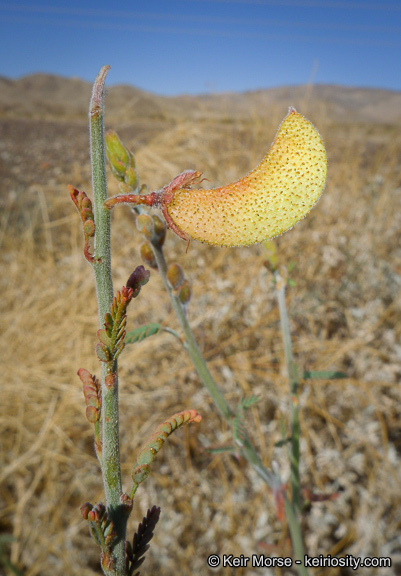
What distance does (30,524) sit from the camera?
4.33 ft

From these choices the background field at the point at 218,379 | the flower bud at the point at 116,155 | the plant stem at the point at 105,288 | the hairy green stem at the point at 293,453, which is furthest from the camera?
the background field at the point at 218,379

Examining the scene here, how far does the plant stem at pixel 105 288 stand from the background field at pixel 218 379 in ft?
2.09

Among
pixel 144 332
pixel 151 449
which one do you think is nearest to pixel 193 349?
pixel 144 332

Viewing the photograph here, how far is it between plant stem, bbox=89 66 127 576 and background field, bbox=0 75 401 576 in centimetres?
64

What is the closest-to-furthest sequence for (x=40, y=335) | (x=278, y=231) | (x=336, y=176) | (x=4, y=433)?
(x=278, y=231) < (x=4, y=433) < (x=40, y=335) < (x=336, y=176)

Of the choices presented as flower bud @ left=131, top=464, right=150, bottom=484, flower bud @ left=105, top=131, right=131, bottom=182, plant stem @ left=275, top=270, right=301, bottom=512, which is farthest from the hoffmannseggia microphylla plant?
plant stem @ left=275, top=270, right=301, bottom=512

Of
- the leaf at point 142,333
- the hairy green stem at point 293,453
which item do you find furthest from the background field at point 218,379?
the leaf at point 142,333

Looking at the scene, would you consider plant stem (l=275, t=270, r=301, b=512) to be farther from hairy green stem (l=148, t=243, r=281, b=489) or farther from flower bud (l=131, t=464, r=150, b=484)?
flower bud (l=131, t=464, r=150, b=484)

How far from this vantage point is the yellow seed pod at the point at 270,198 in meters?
0.25

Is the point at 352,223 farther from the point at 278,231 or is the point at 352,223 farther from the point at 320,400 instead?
the point at 278,231

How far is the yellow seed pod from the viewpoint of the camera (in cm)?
25

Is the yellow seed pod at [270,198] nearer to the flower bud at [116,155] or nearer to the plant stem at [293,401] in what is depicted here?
the flower bud at [116,155]

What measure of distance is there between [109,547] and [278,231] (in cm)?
26

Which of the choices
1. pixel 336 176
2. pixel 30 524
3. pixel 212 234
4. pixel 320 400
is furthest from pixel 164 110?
pixel 212 234
